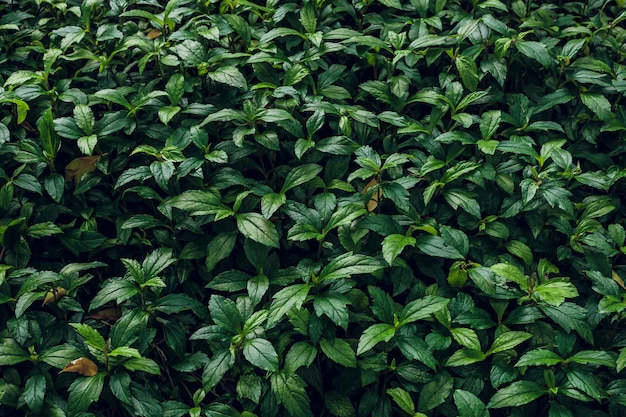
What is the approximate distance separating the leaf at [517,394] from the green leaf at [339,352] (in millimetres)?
528

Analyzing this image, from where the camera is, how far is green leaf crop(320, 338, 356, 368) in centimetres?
245

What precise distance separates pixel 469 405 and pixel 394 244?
666 mm

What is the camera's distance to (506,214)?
9.48ft

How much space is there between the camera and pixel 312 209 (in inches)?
109

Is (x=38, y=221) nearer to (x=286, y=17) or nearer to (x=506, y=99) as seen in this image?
(x=286, y=17)

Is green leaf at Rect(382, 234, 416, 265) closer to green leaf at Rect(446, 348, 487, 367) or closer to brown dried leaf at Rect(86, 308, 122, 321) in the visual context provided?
green leaf at Rect(446, 348, 487, 367)

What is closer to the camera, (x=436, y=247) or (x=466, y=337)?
(x=466, y=337)

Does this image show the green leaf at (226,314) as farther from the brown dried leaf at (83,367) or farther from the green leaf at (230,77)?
the green leaf at (230,77)

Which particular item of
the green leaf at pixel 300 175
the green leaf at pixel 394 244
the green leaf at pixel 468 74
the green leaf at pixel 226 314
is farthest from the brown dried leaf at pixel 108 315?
the green leaf at pixel 468 74

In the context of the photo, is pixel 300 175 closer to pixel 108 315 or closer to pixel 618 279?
pixel 108 315

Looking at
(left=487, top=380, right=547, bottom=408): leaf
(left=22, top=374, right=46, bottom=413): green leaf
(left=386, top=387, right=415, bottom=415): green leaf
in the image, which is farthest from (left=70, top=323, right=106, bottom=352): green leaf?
(left=487, top=380, right=547, bottom=408): leaf

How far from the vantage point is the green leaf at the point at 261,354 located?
2350 millimetres

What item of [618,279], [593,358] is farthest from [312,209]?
[618,279]

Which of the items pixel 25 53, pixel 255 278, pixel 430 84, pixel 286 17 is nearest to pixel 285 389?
pixel 255 278
